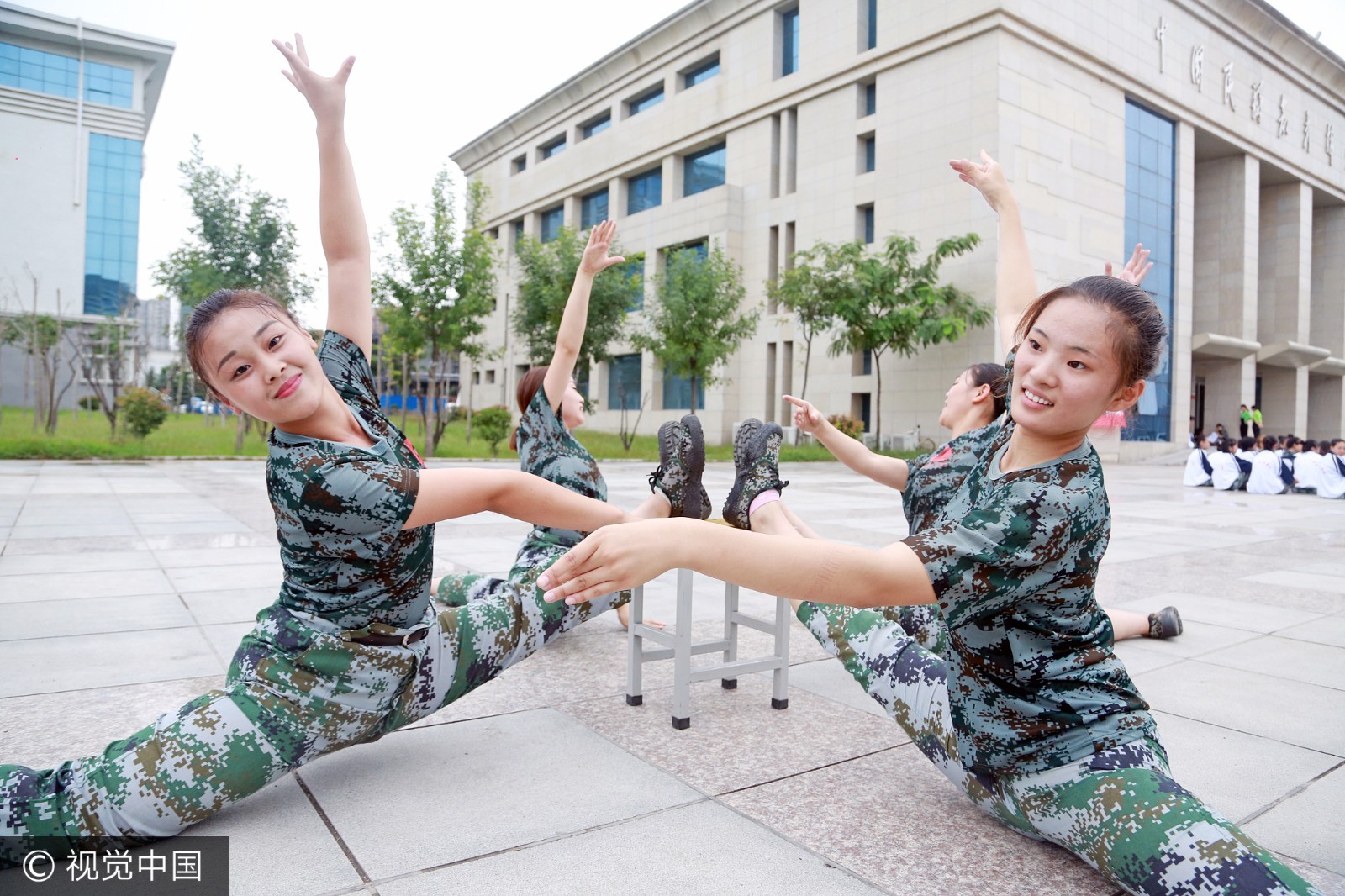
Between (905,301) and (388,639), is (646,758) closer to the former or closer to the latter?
(388,639)

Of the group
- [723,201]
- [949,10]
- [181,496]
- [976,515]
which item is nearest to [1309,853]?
[976,515]

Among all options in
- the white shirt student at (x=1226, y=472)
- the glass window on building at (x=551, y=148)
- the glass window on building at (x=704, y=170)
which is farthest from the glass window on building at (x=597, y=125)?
the white shirt student at (x=1226, y=472)

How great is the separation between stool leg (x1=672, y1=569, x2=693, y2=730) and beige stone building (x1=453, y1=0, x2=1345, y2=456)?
21903 millimetres

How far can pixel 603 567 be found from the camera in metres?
1.38

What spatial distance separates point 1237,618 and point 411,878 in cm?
484

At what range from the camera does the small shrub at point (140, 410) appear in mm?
16922

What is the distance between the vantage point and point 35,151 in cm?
3838

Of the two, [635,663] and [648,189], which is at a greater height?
[648,189]

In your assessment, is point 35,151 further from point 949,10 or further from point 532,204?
point 949,10

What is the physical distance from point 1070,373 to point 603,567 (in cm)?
105

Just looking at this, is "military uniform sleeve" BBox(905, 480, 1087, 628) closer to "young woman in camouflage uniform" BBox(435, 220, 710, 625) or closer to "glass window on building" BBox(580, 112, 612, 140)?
"young woman in camouflage uniform" BBox(435, 220, 710, 625)

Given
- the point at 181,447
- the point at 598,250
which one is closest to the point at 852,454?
the point at 598,250

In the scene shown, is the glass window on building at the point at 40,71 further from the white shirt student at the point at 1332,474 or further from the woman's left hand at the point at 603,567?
the white shirt student at the point at 1332,474

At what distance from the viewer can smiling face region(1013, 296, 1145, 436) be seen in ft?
5.53
